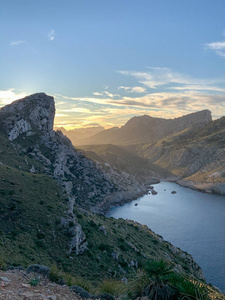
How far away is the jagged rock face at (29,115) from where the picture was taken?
7178cm

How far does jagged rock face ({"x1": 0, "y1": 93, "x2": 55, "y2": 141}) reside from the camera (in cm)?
7178

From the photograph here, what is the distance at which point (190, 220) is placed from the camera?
3282 inches

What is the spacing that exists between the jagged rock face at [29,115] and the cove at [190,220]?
44553 millimetres

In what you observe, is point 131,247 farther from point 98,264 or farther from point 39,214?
point 39,214

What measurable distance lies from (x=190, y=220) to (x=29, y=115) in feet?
239

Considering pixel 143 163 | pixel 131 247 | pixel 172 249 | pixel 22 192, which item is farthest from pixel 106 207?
pixel 143 163

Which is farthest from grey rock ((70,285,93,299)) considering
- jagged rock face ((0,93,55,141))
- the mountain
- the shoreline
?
the shoreline

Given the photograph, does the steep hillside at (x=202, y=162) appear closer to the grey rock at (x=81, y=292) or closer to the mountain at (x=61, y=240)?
the mountain at (x=61, y=240)

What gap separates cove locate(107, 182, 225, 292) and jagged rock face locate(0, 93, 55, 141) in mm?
44553

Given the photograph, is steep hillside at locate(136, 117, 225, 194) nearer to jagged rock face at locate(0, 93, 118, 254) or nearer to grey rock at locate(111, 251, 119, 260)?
jagged rock face at locate(0, 93, 118, 254)

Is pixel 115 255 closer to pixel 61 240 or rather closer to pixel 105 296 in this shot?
pixel 61 240

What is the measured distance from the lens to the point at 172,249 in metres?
45.2

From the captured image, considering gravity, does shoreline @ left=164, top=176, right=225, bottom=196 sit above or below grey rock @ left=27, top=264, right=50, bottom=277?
below

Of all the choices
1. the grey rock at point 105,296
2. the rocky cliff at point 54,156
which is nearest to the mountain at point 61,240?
the grey rock at point 105,296
